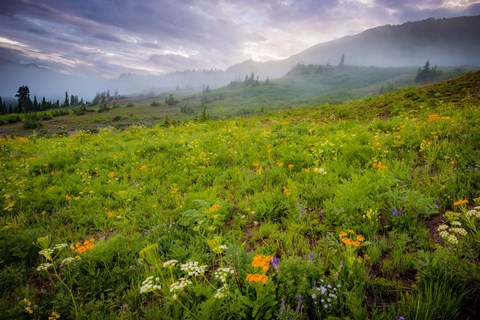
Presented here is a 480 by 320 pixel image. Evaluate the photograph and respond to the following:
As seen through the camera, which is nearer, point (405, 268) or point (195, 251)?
point (405, 268)

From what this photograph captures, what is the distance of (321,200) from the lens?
5.04 m

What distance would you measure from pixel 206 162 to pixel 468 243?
22.1 ft

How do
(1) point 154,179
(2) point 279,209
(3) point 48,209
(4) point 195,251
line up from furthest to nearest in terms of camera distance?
1. (1) point 154,179
2. (3) point 48,209
3. (2) point 279,209
4. (4) point 195,251

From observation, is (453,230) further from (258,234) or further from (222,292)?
(222,292)

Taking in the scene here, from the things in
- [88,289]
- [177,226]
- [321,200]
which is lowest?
[88,289]

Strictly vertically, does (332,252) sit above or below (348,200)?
below

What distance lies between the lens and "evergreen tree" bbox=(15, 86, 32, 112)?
10075cm

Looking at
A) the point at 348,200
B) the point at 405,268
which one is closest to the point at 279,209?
the point at 348,200

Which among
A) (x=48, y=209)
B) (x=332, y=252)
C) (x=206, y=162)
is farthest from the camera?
(x=206, y=162)

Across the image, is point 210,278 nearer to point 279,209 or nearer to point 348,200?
point 279,209

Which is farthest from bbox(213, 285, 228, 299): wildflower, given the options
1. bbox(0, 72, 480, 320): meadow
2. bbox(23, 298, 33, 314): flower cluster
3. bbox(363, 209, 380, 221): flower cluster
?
bbox(363, 209, 380, 221): flower cluster

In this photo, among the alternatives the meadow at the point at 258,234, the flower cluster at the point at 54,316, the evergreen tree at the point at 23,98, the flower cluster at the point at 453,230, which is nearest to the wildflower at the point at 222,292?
the meadow at the point at 258,234

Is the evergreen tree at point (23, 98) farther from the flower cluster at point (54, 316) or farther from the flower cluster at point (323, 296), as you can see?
the flower cluster at point (323, 296)

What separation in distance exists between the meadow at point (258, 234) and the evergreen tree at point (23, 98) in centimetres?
13472
